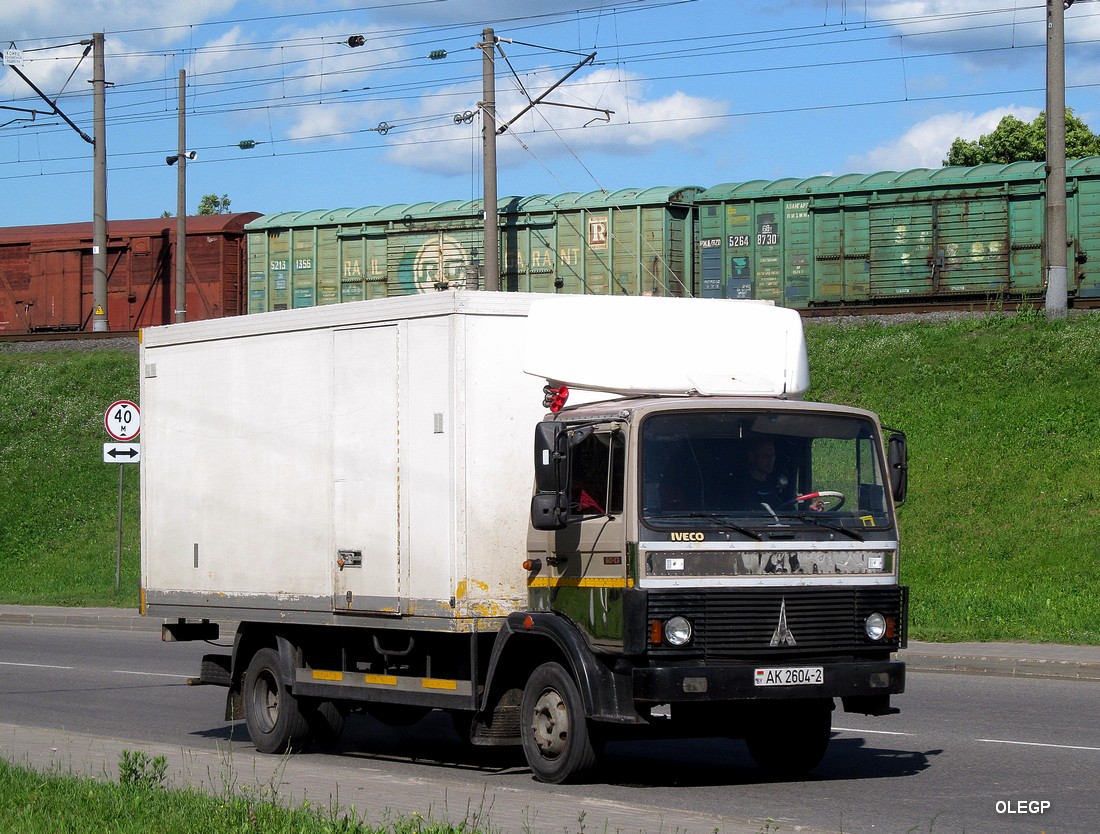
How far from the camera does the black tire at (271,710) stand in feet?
36.1

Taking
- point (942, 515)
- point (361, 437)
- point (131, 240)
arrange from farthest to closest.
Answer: point (131, 240)
point (942, 515)
point (361, 437)

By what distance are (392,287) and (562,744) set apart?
30.4 meters

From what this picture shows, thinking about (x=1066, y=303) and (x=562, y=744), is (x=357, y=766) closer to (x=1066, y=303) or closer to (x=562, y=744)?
(x=562, y=744)

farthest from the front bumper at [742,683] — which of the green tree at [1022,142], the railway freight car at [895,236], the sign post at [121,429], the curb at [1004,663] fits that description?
the green tree at [1022,142]

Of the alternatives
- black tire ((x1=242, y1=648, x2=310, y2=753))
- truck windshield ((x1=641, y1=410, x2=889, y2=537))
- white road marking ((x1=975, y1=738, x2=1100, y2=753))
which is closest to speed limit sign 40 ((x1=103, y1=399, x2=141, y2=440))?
black tire ((x1=242, y1=648, x2=310, y2=753))

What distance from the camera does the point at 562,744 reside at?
8875 mm

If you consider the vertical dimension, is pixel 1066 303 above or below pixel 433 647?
above

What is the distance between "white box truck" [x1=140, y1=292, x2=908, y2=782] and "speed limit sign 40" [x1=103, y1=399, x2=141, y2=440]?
1207 centimetres

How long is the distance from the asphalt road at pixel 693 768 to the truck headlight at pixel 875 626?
0.93 meters

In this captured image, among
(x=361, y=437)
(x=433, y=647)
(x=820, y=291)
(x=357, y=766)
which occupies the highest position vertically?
(x=820, y=291)

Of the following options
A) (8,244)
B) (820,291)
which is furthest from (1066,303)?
(8,244)

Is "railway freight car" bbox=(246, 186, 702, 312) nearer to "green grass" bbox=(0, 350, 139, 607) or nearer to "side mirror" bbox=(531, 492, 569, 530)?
"green grass" bbox=(0, 350, 139, 607)

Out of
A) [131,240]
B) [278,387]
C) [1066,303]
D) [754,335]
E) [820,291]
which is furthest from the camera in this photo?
[131,240]

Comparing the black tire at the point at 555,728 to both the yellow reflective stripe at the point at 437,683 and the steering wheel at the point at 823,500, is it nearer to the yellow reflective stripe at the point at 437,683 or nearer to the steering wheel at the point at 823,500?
the yellow reflective stripe at the point at 437,683
